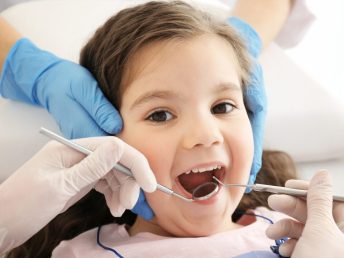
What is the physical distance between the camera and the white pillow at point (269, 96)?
1.65m

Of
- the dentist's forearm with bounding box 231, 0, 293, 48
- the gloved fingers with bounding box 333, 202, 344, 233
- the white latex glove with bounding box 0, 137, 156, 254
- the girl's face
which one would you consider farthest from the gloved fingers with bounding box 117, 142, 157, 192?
the dentist's forearm with bounding box 231, 0, 293, 48

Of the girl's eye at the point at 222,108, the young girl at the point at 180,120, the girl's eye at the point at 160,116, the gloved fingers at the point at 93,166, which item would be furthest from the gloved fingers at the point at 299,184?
the gloved fingers at the point at 93,166

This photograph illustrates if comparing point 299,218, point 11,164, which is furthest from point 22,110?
point 299,218

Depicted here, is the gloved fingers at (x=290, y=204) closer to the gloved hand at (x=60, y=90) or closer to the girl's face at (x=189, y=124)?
the girl's face at (x=189, y=124)

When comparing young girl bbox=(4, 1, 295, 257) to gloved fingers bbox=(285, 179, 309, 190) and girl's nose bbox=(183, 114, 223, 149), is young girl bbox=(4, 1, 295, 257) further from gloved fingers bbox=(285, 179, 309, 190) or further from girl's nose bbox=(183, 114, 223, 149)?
gloved fingers bbox=(285, 179, 309, 190)

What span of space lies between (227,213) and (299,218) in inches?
7.5

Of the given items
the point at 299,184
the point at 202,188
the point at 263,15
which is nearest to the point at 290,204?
the point at 299,184

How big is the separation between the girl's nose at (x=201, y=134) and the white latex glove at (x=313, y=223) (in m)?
0.21

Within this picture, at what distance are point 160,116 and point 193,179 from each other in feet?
0.63

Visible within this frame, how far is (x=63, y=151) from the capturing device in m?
1.07

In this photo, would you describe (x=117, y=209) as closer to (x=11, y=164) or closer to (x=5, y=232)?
(x=5, y=232)

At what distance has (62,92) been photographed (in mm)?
1452

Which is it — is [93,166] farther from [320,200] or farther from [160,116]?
[320,200]

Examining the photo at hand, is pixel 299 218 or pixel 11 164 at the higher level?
pixel 299 218
